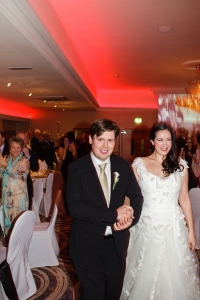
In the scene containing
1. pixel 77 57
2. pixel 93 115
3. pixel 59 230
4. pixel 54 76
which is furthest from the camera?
pixel 93 115

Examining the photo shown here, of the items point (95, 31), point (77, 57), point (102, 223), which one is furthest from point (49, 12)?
point (102, 223)

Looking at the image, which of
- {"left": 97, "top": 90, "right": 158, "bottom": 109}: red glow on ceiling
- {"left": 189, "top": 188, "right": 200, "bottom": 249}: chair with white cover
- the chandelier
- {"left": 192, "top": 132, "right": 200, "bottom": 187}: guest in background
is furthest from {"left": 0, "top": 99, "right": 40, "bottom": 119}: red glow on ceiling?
{"left": 189, "top": 188, "right": 200, "bottom": 249}: chair with white cover

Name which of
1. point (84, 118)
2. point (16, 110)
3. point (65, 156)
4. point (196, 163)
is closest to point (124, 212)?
point (196, 163)

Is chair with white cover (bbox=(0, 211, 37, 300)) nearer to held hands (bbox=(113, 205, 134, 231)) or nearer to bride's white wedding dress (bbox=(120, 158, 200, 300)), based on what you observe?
bride's white wedding dress (bbox=(120, 158, 200, 300))

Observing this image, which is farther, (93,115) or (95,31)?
(93,115)

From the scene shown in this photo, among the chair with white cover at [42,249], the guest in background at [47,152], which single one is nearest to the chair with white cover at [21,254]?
the chair with white cover at [42,249]

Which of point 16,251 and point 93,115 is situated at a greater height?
point 93,115

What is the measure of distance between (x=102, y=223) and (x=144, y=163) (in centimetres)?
118

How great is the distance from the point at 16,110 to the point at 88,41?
803 cm

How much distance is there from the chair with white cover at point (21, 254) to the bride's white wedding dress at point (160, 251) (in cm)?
94

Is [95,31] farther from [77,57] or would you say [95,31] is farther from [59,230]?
[59,230]

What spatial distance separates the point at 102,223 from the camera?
209 centimetres

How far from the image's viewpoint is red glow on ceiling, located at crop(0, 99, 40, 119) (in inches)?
494

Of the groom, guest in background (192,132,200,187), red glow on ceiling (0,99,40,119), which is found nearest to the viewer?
the groom
